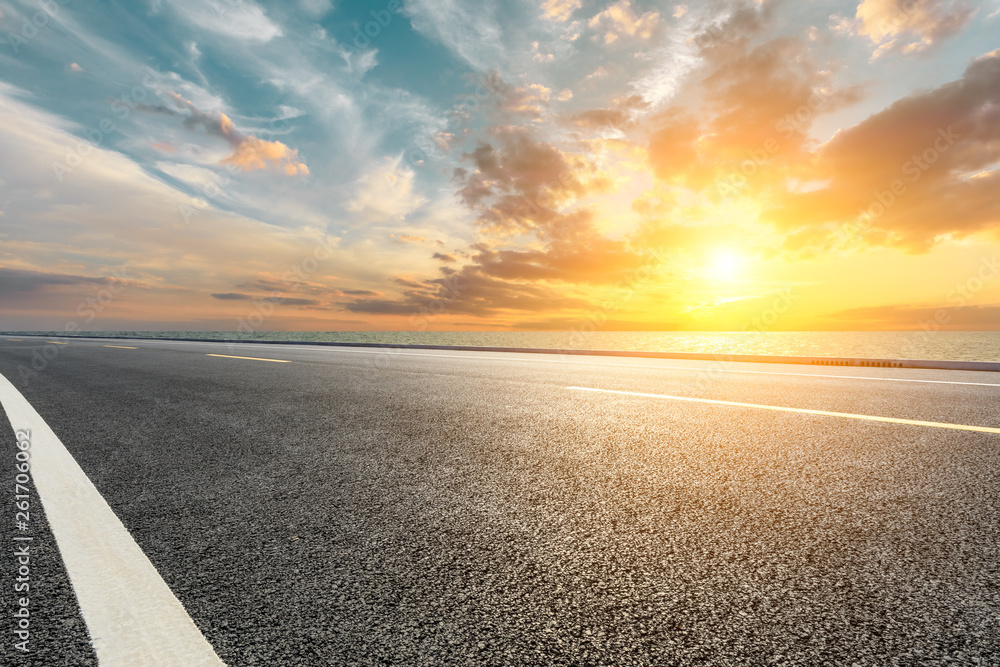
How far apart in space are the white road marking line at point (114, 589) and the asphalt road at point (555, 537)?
52 millimetres

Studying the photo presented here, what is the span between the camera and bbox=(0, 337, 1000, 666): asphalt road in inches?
61.4

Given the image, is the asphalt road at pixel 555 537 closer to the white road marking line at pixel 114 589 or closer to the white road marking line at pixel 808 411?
the white road marking line at pixel 114 589

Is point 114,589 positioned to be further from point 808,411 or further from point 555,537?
point 808,411

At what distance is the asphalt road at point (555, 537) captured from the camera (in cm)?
156

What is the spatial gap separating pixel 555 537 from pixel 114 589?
1.69 meters

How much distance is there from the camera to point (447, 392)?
7398 mm

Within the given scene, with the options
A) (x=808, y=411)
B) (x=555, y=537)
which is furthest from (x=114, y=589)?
(x=808, y=411)

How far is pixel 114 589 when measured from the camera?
1.87 meters

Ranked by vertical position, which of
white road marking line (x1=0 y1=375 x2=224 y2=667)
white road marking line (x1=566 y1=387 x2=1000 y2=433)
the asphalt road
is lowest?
white road marking line (x1=0 y1=375 x2=224 y2=667)

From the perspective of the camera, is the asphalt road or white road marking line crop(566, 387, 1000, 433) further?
white road marking line crop(566, 387, 1000, 433)

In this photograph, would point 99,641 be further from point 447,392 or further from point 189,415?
point 447,392

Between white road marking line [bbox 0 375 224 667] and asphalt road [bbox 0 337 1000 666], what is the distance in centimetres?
5

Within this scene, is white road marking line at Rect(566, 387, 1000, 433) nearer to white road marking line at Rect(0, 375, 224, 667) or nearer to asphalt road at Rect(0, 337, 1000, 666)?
asphalt road at Rect(0, 337, 1000, 666)

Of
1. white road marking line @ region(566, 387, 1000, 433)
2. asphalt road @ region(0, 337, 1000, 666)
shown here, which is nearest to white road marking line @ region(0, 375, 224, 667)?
asphalt road @ region(0, 337, 1000, 666)
